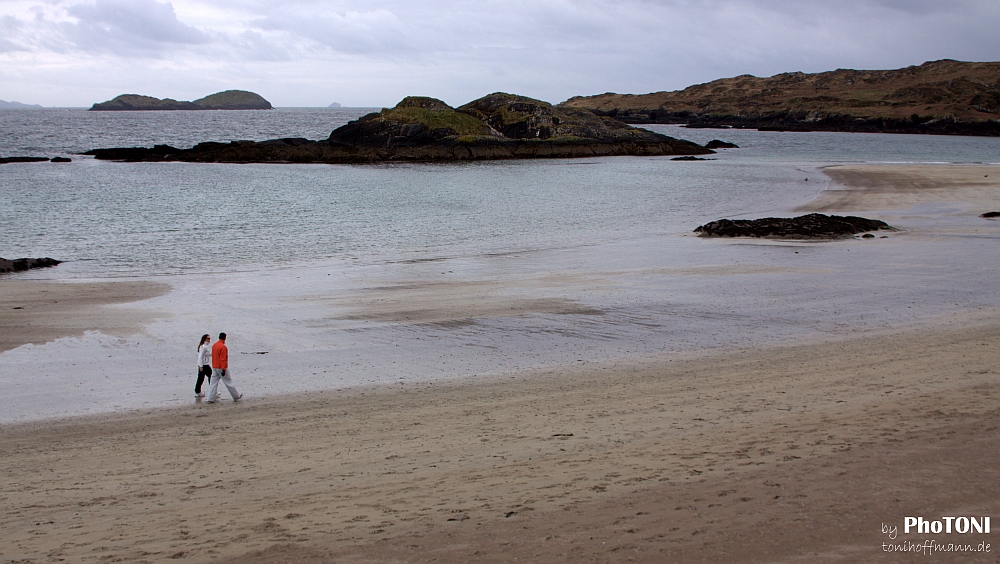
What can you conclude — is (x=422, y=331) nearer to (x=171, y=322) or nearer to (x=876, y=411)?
(x=171, y=322)

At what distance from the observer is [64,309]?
1584cm

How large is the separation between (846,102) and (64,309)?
149661mm

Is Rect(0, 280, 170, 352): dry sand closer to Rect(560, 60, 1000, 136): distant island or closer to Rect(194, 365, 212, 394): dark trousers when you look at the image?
Rect(194, 365, 212, 394): dark trousers

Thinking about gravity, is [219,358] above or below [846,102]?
below

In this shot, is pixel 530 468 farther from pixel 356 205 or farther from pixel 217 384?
pixel 356 205

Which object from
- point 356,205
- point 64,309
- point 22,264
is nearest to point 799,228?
point 64,309

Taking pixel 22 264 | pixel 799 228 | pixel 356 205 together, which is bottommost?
pixel 22 264

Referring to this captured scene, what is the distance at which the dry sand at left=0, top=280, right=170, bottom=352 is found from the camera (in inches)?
551

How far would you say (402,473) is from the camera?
7.54 m

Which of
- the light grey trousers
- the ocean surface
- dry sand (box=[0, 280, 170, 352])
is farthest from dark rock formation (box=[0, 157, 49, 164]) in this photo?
the light grey trousers

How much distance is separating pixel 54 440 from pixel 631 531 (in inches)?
292

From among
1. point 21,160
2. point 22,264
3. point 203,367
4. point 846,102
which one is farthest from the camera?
point 846,102

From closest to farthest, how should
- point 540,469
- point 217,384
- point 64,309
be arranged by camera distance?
point 540,469 < point 217,384 < point 64,309

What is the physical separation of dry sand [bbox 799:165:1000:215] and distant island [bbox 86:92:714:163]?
1247 inches
